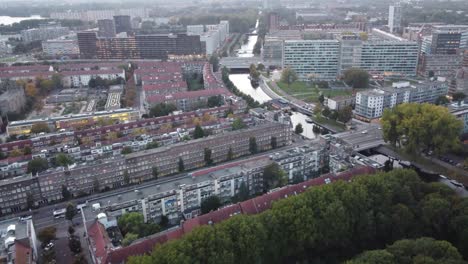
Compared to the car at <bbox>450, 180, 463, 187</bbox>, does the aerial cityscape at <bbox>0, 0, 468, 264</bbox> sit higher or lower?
higher

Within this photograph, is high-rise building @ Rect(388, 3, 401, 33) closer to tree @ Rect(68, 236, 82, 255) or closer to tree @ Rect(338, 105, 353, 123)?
tree @ Rect(338, 105, 353, 123)

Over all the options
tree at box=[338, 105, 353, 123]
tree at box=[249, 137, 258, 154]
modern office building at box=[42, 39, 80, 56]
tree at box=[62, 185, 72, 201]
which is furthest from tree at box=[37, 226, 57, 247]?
modern office building at box=[42, 39, 80, 56]

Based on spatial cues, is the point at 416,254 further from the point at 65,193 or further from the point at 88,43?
Answer: the point at 88,43

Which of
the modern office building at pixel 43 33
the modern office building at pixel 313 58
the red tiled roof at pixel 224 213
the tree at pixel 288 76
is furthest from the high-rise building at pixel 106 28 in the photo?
the red tiled roof at pixel 224 213

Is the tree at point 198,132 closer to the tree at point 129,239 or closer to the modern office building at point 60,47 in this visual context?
the tree at point 129,239

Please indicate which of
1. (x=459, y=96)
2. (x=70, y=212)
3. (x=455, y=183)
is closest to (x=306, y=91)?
(x=459, y=96)

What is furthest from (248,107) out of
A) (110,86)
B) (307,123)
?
(110,86)

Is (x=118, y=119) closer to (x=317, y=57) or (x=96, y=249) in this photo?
(x=96, y=249)
